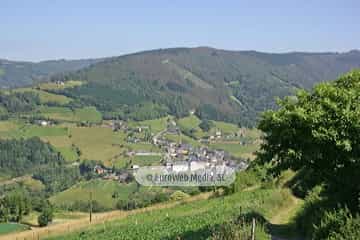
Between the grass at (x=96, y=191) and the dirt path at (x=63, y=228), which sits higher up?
the dirt path at (x=63, y=228)

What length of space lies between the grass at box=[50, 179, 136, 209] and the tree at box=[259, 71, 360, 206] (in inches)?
3603

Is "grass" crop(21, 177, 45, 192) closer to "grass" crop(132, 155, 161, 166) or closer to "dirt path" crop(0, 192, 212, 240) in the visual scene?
"grass" crop(132, 155, 161, 166)

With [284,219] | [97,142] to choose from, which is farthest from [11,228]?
[97,142]

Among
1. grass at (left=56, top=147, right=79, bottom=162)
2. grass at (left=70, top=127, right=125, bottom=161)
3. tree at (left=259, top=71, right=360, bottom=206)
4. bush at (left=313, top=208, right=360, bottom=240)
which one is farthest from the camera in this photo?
grass at (left=70, top=127, right=125, bottom=161)

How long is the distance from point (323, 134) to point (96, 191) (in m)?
108

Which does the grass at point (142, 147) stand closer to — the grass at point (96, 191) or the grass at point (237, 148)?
the grass at point (237, 148)

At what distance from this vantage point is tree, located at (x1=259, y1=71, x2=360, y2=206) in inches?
523

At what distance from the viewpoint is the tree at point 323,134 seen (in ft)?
43.6

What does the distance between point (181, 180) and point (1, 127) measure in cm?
14232

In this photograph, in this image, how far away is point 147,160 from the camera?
150m

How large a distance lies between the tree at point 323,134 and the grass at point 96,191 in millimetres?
91517

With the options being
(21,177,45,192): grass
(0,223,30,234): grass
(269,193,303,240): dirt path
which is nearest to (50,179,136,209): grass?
(21,177,45,192): grass

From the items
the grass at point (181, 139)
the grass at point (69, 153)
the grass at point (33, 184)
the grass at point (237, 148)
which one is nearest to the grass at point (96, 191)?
the grass at point (33, 184)

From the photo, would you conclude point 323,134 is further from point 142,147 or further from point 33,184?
point 142,147
